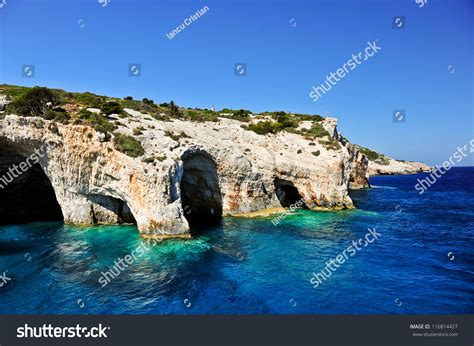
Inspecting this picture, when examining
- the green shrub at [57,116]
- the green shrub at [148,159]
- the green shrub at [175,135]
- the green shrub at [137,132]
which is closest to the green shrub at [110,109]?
the green shrub at [57,116]

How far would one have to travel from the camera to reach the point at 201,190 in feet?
131

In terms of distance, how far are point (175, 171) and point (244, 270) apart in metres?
12.2

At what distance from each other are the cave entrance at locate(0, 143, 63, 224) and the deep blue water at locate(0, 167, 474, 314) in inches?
224

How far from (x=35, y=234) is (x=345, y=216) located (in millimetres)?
33772

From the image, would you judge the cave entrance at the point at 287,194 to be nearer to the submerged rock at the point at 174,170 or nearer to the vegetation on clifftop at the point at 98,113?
the submerged rock at the point at 174,170

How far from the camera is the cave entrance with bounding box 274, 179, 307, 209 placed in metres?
43.6

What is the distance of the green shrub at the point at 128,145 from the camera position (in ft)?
94.8

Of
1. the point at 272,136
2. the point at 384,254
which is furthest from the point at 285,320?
the point at 272,136

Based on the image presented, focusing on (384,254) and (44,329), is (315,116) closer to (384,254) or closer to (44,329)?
(384,254)

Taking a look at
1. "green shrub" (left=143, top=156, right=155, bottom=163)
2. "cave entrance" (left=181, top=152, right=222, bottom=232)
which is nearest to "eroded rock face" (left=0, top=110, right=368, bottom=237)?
"green shrub" (left=143, top=156, right=155, bottom=163)
